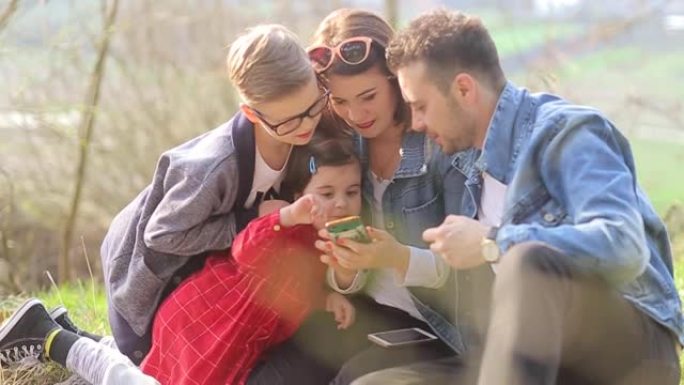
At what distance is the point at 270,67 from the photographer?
305 cm

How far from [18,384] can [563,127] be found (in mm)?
1979

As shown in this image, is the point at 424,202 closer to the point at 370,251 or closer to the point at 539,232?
the point at 370,251

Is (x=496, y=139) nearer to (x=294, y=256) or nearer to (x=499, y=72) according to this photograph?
(x=499, y=72)

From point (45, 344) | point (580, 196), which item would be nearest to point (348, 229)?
point (580, 196)

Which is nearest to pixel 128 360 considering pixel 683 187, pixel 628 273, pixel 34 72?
pixel 628 273

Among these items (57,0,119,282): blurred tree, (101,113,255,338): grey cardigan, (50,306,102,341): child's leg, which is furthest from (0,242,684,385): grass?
(57,0,119,282): blurred tree

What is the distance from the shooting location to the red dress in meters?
3.20

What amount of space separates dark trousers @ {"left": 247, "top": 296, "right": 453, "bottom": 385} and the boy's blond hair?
2.16ft

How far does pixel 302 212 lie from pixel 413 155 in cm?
37

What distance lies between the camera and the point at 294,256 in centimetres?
320

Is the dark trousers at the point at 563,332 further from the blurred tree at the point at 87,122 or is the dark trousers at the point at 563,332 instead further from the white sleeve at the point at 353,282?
the blurred tree at the point at 87,122

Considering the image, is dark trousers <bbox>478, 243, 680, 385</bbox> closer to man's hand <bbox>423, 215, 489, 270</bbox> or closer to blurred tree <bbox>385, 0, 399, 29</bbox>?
man's hand <bbox>423, 215, 489, 270</bbox>

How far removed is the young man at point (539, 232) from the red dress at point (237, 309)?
1.29 feet

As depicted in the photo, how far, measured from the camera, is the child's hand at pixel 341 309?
330 cm
